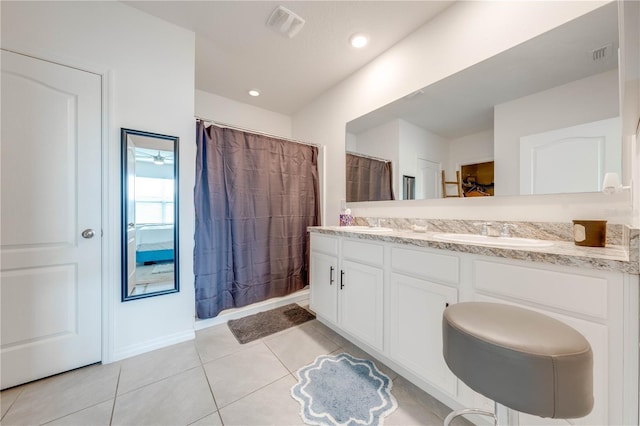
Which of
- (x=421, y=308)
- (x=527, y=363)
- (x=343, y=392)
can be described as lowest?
(x=343, y=392)

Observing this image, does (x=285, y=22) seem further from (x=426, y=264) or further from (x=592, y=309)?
(x=592, y=309)

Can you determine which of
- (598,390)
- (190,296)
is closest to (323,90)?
(190,296)

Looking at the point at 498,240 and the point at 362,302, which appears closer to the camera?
the point at 498,240

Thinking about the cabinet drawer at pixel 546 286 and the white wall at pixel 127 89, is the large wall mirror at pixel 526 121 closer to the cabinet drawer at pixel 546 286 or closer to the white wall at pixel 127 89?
the cabinet drawer at pixel 546 286

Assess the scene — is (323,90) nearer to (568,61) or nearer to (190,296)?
(568,61)

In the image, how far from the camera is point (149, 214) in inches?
69.7

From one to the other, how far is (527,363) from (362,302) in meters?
1.13

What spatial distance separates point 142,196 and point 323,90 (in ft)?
7.21

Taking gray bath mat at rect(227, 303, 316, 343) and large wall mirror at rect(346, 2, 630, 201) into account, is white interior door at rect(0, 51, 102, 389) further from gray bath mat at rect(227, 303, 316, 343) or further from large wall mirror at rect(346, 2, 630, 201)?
large wall mirror at rect(346, 2, 630, 201)

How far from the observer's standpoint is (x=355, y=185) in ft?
8.09

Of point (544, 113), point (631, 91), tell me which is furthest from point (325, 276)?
point (631, 91)

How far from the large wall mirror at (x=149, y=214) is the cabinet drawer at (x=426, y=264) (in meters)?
1.69

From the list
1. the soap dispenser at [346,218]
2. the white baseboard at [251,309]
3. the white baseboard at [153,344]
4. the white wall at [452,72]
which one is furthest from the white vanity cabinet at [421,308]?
the white baseboard at [153,344]

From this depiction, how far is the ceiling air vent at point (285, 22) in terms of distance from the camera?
170cm
